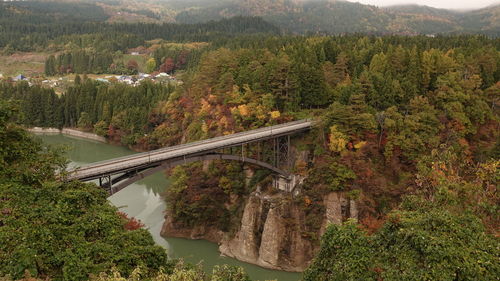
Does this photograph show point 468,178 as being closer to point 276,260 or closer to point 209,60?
point 276,260

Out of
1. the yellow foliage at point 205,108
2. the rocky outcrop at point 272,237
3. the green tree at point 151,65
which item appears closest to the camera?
the rocky outcrop at point 272,237

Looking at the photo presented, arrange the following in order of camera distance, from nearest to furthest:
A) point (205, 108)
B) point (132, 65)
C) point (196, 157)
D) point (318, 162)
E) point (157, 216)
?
point (196, 157), point (318, 162), point (157, 216), point (205, 108), point (132, 65)

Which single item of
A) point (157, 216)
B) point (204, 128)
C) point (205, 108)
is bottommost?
point (157, 216)

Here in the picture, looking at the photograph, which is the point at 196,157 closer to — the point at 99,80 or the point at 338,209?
the point at 338,209

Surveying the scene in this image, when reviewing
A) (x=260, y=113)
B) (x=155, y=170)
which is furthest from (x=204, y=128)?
(x=155, y=170)

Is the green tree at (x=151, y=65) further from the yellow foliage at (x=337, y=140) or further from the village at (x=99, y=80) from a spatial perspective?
the yellow foliage at (x=337, y=140)

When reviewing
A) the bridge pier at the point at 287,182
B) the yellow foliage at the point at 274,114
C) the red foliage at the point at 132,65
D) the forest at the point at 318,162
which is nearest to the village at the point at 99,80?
the red foliage at the point at 132,65
